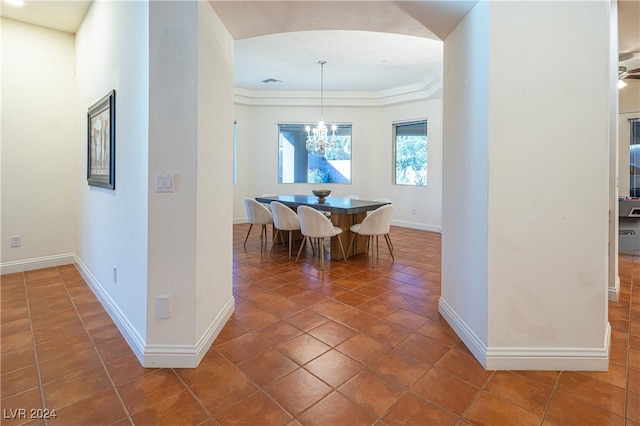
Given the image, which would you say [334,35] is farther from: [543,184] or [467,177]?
[543,184]

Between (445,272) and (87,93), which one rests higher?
(87,93)

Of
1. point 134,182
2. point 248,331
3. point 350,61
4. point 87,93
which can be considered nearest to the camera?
point 134,182

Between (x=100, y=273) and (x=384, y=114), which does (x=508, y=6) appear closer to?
(x=100, y=273)

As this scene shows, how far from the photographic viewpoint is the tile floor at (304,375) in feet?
5.09

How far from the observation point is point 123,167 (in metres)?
2.35

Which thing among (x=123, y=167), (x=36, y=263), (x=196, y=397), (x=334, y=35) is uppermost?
(x=334, y=35)

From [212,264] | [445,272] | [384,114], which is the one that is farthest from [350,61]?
[212,264]

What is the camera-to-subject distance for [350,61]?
535 cm

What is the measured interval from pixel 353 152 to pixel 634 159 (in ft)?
16.4

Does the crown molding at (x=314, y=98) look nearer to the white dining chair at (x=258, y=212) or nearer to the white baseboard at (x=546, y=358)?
the white dining chair at (x=258, y=212)

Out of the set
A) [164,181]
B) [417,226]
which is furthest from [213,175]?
[417,226]

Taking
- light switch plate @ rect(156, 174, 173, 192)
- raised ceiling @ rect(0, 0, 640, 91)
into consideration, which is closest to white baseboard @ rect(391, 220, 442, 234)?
raised ceiling @ rect(0, 0, 640, 91)

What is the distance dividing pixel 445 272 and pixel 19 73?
499 cm

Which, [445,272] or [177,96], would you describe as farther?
[445,272]
